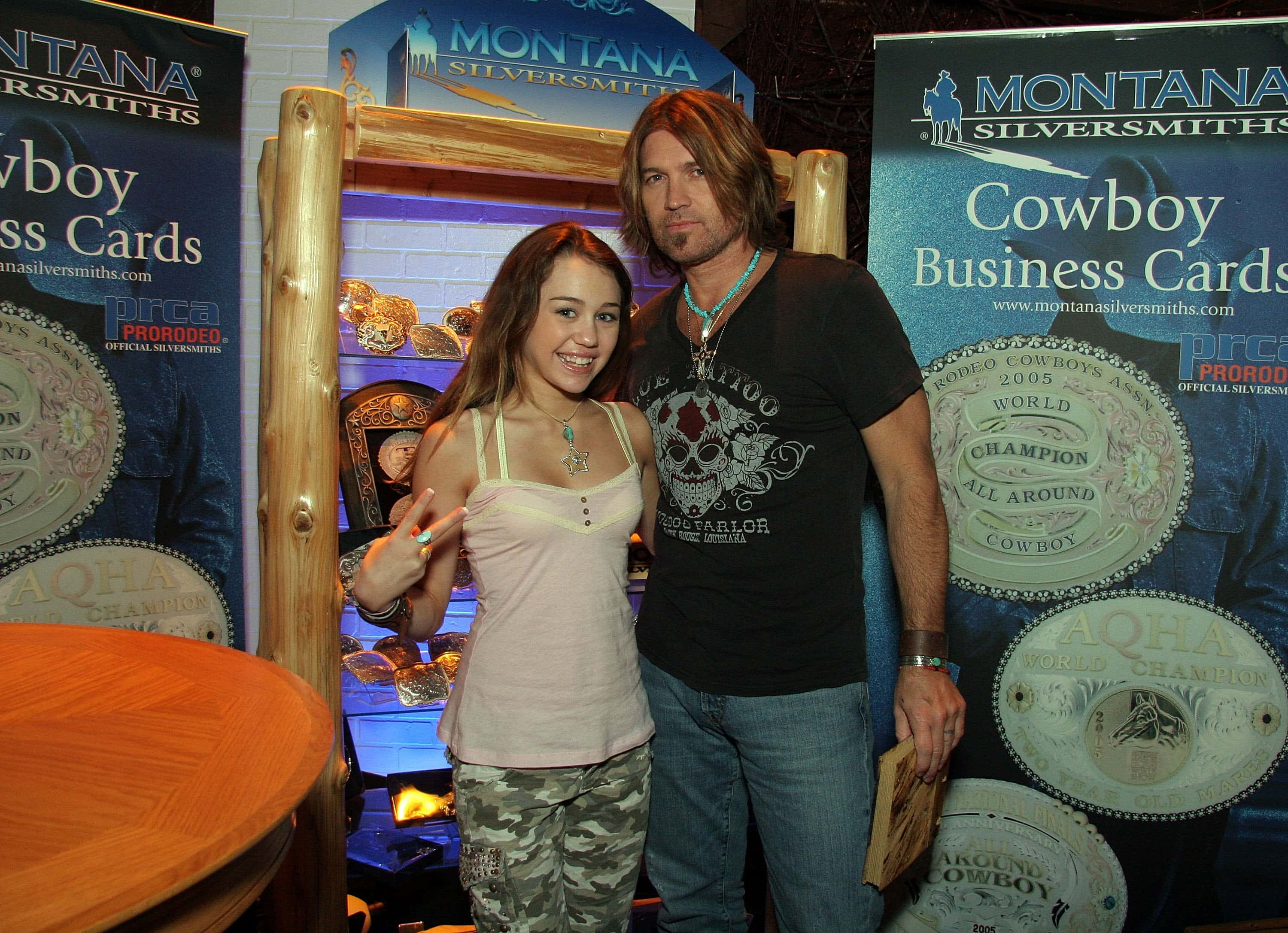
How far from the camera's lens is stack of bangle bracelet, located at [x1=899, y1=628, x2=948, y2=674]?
1.77 meters

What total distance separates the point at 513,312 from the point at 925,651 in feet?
3.48

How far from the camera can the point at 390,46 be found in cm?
263

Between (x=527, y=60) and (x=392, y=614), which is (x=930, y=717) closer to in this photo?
(x=392, y=614)

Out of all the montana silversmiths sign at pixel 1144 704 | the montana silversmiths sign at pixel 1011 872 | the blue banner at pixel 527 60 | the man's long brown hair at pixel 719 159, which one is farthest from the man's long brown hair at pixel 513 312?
the montana silversmiths sign at pixel 1011 872

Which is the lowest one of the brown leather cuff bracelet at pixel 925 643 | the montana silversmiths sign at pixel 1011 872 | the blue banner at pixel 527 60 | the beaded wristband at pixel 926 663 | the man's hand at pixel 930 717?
the montana silversmiths sign at pixel 1011 872

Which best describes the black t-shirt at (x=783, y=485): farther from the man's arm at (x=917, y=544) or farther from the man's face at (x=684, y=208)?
the man's face at (x=684, y=208)

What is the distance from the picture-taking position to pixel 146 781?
853mm

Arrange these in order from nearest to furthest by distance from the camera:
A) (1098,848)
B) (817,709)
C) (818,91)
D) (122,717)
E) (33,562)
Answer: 1. (122,717)
2. (817,709)
3. (33,562)
4. (1098,848)
5. (818,91)

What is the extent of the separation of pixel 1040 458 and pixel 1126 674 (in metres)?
0.66

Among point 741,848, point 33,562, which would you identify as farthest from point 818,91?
point 33,562

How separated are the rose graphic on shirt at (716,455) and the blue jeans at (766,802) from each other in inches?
15.6

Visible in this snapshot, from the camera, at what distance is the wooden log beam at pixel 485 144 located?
2.13m

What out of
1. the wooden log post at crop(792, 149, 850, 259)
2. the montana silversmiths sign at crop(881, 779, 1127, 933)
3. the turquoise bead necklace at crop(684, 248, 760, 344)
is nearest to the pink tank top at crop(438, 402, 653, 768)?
the turquoise bead necklace at crop(684, 248, 760, 344)

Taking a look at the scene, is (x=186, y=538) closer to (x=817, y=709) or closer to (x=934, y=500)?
(x=817, y=709)
